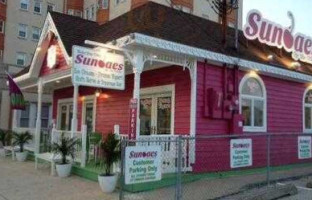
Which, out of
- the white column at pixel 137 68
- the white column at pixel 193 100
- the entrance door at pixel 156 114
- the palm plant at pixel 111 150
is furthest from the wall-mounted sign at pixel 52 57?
the palm plant at pixel 111 150

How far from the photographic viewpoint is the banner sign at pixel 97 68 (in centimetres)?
1077

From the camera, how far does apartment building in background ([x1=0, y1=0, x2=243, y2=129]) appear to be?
34812 millimetres

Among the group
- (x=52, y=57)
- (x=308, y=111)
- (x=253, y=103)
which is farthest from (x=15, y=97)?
(x=308, y=111)

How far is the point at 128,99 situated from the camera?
15445 millimetres

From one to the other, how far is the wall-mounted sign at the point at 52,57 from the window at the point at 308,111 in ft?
32.0

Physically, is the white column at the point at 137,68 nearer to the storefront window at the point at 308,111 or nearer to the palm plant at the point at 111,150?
the palm plant at the point at 111,150

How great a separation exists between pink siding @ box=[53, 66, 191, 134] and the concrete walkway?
3168 millimetres

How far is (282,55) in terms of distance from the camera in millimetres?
17031

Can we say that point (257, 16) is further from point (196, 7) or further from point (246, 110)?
point (196, 7)

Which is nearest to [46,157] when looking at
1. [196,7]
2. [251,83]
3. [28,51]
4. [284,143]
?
[251,83]

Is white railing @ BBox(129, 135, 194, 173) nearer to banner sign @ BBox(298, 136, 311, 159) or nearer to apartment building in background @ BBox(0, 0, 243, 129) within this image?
banner sign @ BBox(298, 136, 311, 159)

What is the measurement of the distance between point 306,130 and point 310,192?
21.9 ft

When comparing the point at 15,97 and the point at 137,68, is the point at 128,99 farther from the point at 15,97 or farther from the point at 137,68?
the point at 15,97

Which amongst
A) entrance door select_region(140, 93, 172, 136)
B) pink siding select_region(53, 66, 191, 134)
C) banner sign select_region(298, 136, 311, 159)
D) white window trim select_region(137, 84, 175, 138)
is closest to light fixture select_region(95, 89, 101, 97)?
pink siding select_region(53, 66, 191, 134)
